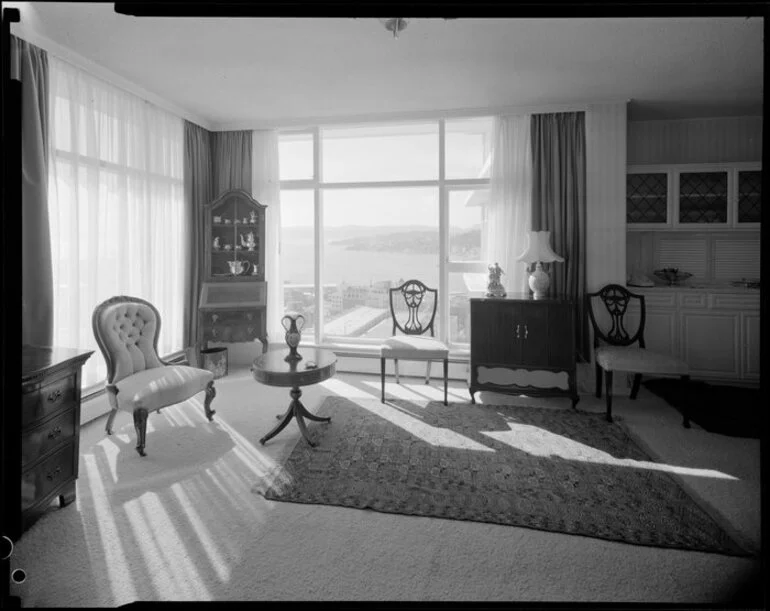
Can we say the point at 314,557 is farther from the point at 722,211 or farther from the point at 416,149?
the point at 722,211

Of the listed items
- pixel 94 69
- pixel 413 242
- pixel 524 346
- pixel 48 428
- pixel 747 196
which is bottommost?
pixel 48 428

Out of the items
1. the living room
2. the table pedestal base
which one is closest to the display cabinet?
the living room

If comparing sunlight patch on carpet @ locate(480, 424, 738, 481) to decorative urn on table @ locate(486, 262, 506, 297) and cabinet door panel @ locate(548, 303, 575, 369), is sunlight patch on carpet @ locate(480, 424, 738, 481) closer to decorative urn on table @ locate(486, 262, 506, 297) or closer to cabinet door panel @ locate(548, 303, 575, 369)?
cabinet door panel @ locate(548, 303, 575, 369)

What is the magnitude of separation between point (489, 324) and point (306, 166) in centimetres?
293

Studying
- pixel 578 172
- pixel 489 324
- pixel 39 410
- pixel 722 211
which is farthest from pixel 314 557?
pixel 722 211

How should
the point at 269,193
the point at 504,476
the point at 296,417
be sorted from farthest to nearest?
1. the point at 269,193
2. the point at 296,417
3. the point at 504,476

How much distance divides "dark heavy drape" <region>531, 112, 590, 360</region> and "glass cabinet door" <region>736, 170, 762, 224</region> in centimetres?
159

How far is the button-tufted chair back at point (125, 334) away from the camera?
3197 millimetres

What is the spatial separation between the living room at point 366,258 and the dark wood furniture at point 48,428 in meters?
0.16

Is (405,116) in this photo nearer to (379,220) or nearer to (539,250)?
(379,220)

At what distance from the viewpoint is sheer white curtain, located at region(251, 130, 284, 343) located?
208 inches

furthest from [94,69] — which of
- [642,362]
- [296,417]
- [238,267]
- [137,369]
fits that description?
[642,362]

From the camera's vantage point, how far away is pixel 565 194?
456 centimetres

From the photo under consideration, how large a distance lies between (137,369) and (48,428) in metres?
1.18
